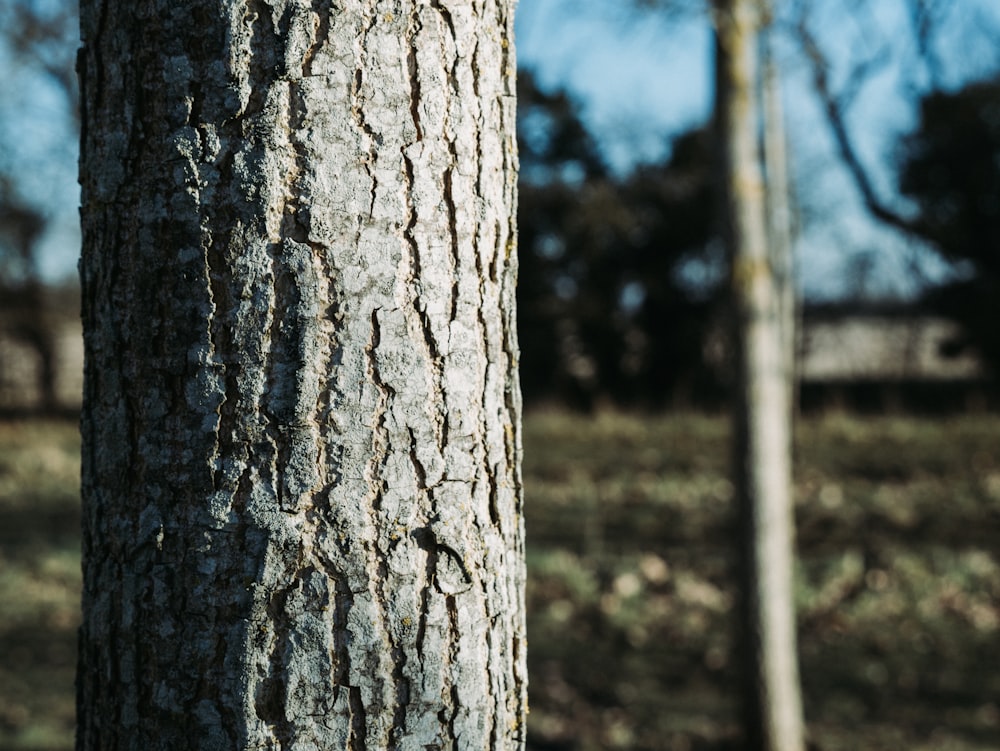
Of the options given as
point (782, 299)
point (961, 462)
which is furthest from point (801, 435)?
point (782, 299)

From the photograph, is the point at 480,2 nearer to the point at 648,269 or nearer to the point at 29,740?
the point at 29,740

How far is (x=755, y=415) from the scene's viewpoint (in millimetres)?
4406

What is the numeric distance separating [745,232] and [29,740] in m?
4.04

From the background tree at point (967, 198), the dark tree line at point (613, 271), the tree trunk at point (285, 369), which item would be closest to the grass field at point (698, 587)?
the background tree at point (967, 198)

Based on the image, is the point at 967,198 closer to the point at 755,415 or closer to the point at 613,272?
the point at 613,272

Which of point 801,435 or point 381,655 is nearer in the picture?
point 381,655

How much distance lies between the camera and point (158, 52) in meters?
1.27

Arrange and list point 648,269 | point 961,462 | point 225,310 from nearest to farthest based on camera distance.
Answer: point 225,310, point 961,462, point 648,269

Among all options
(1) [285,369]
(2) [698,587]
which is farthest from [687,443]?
(1) [285,369]

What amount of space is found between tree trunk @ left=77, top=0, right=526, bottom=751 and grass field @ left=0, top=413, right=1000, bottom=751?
12.2 ft

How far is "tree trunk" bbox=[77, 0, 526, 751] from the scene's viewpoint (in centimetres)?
125

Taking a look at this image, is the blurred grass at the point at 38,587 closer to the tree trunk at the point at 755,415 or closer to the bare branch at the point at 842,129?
the tree trunk at the point at 755,415

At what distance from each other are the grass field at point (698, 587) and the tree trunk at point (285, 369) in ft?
12.2

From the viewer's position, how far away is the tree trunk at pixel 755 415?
4.39 m
